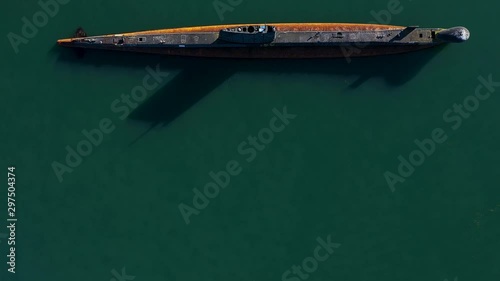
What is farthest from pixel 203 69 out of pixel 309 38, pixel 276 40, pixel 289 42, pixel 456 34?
pixel 456 34

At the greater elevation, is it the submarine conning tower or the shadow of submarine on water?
the shadow of submarine on water

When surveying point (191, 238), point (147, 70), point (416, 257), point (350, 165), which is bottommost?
point (416, 257)

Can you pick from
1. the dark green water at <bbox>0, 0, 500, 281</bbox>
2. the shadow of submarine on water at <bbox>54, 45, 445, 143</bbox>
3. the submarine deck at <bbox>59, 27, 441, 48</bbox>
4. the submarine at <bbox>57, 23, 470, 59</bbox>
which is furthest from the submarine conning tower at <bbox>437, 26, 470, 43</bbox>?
the shadow of submarine on water at <bbox>54, 45, 445, 143</bbox>

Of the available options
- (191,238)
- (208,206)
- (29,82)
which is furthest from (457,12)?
(29,82)

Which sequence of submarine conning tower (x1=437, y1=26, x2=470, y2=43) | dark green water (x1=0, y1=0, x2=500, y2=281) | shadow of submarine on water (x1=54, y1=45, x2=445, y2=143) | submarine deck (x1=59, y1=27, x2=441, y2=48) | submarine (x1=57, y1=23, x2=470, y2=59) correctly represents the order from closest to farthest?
submarine conning tower (x1=437, y1=26, x2=470, y2=43), submarine (x1=57, y1=23, x2=470, y2=59), submarine deck (x1=59, y1=27, x2=441, y2=48), dark green water (x1=0, y1=0, x2=500, y2=281), shadow of submarine on water (x1=54, y1=45, x2=445, y2=143)

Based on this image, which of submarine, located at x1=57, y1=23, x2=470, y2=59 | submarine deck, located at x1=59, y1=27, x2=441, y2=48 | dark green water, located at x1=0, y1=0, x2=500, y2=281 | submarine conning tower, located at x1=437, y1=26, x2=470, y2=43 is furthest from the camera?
dark green water, located at x1=0, y1=0, x2=500, y2=281

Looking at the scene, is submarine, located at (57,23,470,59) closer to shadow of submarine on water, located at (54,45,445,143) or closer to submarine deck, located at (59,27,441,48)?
submarine deck, located at (59,27,441,48)

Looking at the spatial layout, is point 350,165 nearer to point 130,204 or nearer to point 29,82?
point 130,204
